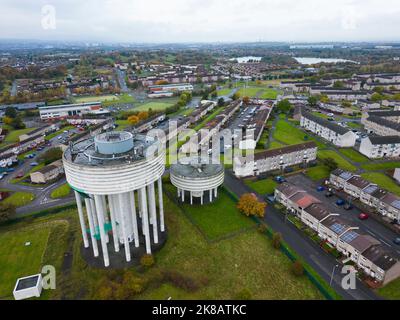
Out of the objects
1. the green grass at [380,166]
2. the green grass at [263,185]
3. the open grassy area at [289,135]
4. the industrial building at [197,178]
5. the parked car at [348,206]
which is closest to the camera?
the industrial building at [197,178]

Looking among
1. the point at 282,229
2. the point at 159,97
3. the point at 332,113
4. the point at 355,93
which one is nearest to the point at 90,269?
the point at 282,229

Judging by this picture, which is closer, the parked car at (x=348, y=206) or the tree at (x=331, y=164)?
the parked car at (x=348, y=206)

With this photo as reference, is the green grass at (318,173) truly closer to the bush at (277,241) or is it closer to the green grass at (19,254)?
the bush at (277,241)

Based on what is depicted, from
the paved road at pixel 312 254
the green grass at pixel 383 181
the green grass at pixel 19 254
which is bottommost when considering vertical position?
the green grass at pixel 19 254

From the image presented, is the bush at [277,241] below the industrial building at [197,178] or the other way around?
below

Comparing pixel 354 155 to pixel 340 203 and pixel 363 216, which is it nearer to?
pixel 340 203

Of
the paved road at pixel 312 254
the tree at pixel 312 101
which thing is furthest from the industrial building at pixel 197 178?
the tree at pixel 312 101
